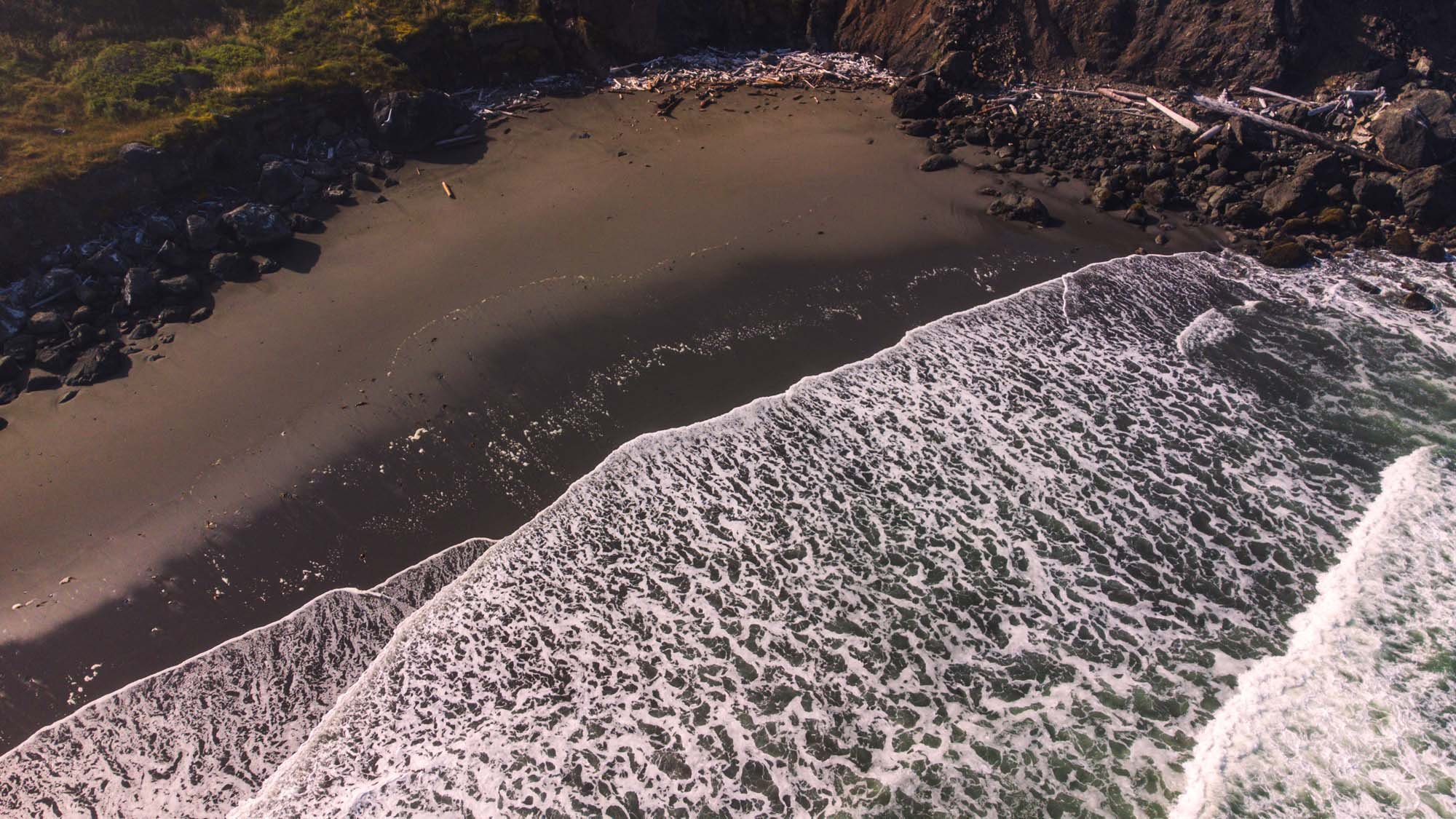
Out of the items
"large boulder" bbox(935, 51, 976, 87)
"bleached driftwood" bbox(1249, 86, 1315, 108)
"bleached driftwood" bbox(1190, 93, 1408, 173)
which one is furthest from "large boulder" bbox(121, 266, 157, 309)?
"bleached driftwood" bbox(1249, 86, 1315, 108)

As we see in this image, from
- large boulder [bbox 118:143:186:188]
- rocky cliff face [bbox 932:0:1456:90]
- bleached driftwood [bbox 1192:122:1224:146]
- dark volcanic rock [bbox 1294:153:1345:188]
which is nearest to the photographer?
large boulder [bbox 118:143:186:188]

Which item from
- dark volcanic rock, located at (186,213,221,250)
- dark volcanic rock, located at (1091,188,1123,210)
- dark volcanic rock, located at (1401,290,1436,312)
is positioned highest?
dark volcanic rock, located at (1091,188,1123,210)

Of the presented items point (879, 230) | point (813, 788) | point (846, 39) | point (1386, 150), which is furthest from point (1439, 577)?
point (846, 39)

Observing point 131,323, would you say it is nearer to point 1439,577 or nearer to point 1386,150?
point 1439,577

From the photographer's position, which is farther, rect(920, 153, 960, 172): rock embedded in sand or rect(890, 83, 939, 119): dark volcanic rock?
rect(890, 83, 939, 119): dark volcanic rock

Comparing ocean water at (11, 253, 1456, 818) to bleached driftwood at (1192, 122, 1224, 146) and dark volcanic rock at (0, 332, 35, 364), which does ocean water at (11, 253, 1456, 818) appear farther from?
bleached driftwood at (1192, 122, 1224, 146)

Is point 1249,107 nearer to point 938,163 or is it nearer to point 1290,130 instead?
point 1290,130

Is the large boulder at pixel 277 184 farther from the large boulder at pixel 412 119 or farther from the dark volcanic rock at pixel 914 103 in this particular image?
the dark volcanic rock at pixel 914 103
